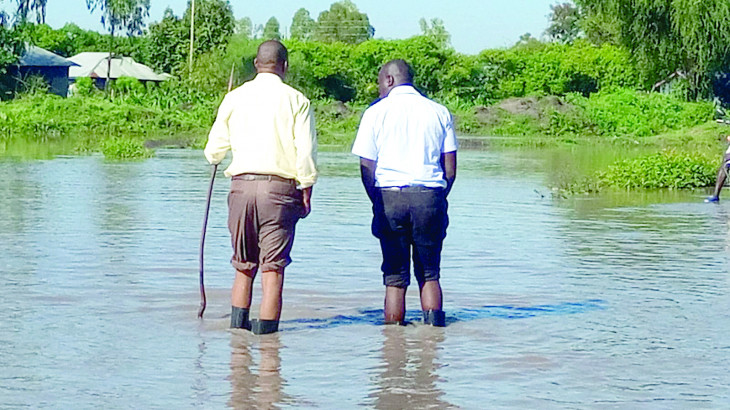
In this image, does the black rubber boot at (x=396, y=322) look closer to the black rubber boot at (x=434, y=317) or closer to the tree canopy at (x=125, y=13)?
the black rubber boot at (x=434, y=317)

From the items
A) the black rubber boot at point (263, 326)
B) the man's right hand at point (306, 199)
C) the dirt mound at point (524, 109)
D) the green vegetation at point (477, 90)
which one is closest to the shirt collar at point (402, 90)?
the man's right hand at point (306, 199)

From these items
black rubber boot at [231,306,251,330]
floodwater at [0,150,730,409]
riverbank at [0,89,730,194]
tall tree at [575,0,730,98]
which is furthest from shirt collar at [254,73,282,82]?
tall tree at [575,0,730,98]

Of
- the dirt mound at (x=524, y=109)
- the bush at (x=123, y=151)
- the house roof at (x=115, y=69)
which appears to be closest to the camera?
the bush at (x=123, y=151)

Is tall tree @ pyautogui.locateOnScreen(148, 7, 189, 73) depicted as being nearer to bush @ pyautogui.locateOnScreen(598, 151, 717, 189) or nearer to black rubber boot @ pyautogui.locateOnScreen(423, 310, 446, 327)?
bush @ pyautogui.locateOnScreen(598, 151, 717, 189)

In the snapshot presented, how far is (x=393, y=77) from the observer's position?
7.99m

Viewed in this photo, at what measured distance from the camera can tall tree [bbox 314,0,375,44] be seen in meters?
127

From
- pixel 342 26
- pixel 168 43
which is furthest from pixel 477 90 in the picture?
pixel 342 26

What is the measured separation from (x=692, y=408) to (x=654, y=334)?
1890 millimetres

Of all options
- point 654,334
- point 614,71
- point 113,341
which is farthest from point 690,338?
point 614,71

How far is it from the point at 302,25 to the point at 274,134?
14550cm

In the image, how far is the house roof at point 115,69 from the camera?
7869 cm

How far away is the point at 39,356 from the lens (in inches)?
275

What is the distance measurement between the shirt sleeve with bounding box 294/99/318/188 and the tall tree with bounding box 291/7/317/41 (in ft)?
419

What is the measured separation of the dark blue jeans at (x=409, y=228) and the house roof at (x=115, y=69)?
69.8m
